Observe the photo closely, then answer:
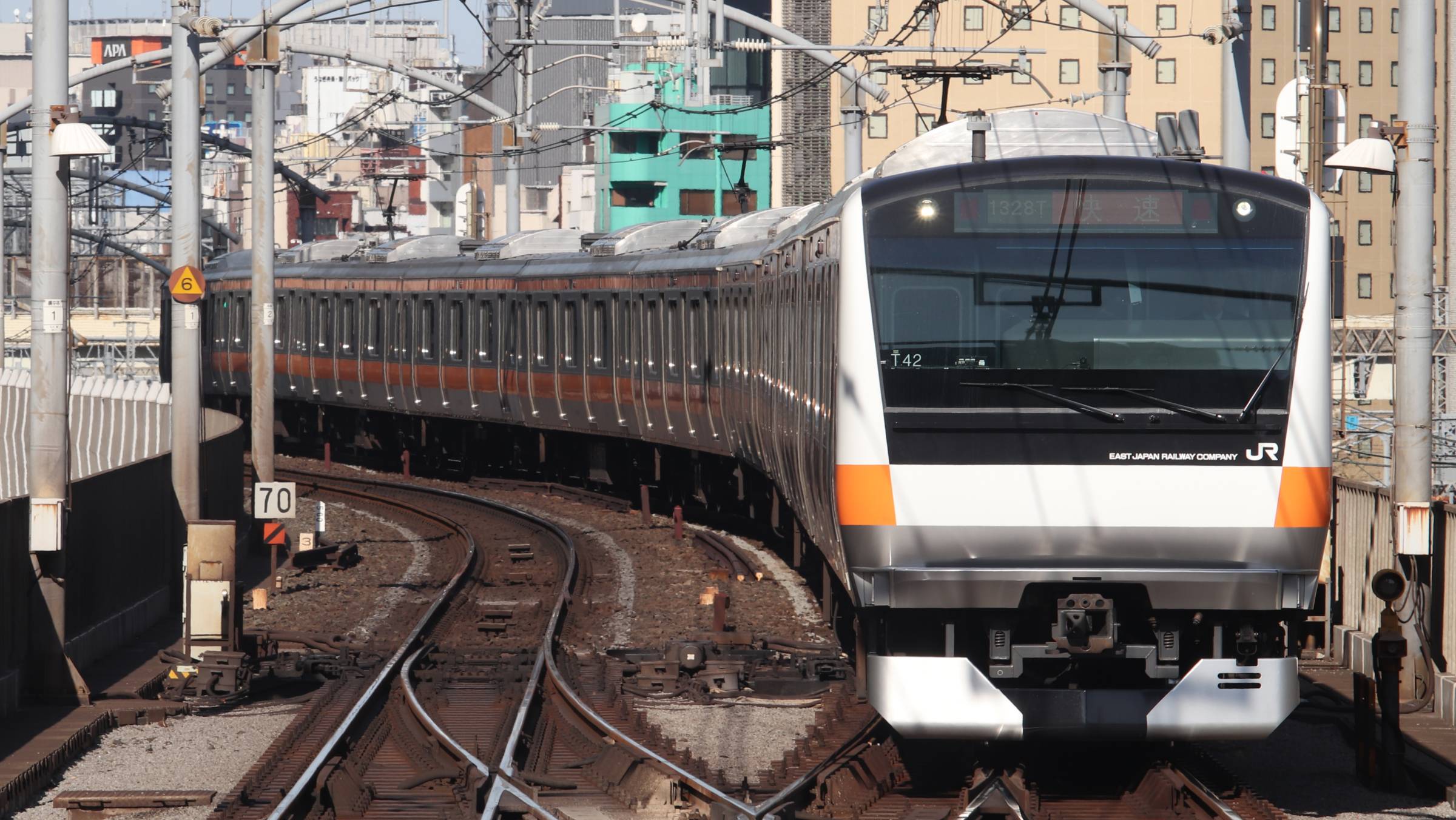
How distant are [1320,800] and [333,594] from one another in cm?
1032

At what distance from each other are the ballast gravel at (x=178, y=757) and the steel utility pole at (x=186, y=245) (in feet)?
15.7

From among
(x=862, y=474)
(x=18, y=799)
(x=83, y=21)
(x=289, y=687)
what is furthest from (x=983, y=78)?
(x=83, y=21)

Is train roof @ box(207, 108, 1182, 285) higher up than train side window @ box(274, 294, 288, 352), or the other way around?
train roof @ box(207, 108, 1182, 285)

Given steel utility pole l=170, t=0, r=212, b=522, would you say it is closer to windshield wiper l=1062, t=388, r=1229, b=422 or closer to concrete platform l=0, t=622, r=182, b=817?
concrete platform l=0, t=622, r=182, b=817

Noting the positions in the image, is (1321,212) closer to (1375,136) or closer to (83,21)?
(1375,136)

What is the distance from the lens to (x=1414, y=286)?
37.4ft

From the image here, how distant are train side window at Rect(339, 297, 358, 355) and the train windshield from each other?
2436cm

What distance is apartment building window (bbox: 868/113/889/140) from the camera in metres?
81.6

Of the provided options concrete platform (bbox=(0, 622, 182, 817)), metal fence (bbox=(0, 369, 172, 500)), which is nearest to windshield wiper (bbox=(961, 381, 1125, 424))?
concrete platform (bbox=(0, 622, 182, 817))

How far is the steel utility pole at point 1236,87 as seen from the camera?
1468cm

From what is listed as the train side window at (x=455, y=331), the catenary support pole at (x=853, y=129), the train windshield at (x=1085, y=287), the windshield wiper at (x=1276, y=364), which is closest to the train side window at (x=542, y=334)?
the train side window at (x=455, y=331)

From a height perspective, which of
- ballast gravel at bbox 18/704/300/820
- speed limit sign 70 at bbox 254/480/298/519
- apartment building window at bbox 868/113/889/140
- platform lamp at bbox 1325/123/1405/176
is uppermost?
apartment building window at bbox 868/113/889/140

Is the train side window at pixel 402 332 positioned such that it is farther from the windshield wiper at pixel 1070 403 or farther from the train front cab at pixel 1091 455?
the windshield wiper at pixel 1070 403

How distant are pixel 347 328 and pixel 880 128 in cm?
5173
